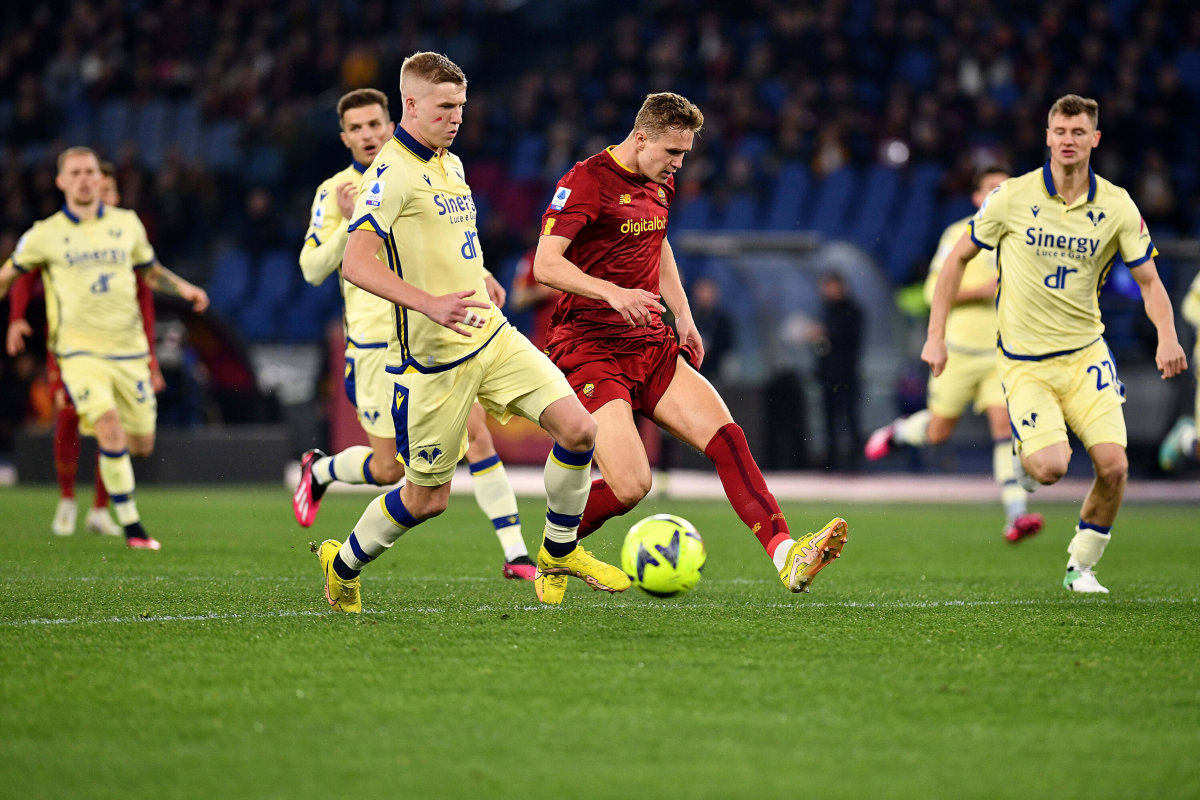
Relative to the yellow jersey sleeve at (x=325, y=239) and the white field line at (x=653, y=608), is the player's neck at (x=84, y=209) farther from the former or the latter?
the white field line at (x=653, y=608)

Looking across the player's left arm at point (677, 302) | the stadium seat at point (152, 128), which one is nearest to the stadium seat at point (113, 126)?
the stadium seat at point (152, 128)

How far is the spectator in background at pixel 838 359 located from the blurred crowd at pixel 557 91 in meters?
2.40

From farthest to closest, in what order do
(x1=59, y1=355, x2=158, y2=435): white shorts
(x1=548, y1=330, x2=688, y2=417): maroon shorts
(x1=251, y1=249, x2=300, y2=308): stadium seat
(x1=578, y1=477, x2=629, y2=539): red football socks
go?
(x1=251, y1=249, x2=300, y2=308): stadium seat < (x1=59, y1=355, x2=158, y2=435): white shorts < (x1=578, y1=477, x2=629, y2=539): red football socks < (x1=548, y1=330, x2=688, y2=417): maroon shorts

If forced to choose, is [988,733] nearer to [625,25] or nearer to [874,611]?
[874,611]

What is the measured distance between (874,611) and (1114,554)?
11.6 ft

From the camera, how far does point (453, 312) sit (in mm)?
4965

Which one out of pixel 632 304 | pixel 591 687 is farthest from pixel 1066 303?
pixel 591 687

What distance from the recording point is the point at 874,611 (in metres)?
5.89

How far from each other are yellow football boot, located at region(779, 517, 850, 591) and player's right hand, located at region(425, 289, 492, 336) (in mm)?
1495

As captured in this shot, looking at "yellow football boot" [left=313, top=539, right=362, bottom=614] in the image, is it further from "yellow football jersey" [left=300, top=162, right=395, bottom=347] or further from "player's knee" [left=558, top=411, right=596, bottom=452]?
"yellow football jersey" [left=300, top=162, right=395, bottom=347]

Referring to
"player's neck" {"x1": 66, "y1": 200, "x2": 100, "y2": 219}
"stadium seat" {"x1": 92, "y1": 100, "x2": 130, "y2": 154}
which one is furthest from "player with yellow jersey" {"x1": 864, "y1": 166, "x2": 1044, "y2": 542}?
"stadium seat" {"x1": 92, "y1": 100, "x2": 130, "y2": 154}

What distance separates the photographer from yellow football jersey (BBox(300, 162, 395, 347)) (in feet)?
22.8

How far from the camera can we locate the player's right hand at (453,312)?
4969mm

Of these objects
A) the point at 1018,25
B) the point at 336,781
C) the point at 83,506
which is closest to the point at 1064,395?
the point at 336,781
